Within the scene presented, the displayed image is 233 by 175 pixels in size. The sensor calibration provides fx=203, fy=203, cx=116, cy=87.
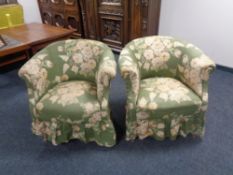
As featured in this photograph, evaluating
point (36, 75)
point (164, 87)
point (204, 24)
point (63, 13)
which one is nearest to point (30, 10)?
point (63, 13)

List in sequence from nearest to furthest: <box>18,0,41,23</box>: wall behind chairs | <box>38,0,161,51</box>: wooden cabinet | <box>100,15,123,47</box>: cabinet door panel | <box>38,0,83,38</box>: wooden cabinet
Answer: <box>38,0,161,51</box>: wooden cabinet < <box>100,15,123,47</box>: cabinet door panel < <box>38,0,83,38</box>: wooden cabinet < <box>18,0,41,23</box>: wall behind chairs

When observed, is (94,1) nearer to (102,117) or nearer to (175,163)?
(102,117)

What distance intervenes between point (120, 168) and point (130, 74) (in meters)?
0.70

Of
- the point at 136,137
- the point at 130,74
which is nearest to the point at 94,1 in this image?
the point at 130,74

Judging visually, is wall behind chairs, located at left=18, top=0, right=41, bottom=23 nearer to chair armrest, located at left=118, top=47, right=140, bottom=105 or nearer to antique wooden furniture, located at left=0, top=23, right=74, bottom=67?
antique wooden furniture, located at left=0, top=23, right=74, bottom=67

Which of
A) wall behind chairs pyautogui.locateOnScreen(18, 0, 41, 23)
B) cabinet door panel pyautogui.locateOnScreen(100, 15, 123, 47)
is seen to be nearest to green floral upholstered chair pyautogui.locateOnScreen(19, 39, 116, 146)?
cabinet door panel pyautogui.locateOnScreen(100, 15, 123, 47)

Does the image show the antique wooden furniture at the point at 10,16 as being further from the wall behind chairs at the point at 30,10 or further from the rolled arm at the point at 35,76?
the rolled arm at the point at 35,76

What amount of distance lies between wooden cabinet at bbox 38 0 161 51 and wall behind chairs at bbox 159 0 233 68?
0.65 feet

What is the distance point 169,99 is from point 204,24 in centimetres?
153

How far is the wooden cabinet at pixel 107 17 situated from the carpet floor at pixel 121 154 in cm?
134

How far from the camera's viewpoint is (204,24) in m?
2.52

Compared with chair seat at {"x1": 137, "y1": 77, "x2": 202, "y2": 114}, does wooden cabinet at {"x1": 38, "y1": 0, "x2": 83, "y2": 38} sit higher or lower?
higher

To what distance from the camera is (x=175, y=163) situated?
152 cm

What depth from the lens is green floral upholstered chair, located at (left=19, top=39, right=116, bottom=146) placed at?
1468 mm
